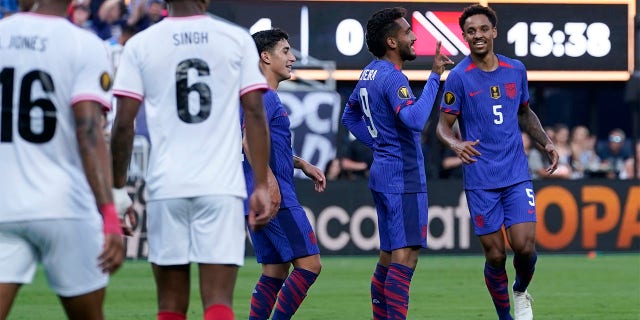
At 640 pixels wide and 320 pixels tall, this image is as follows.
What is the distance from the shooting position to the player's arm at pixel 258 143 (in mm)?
6293

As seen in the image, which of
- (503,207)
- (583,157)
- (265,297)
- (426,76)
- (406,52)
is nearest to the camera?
(265,297)

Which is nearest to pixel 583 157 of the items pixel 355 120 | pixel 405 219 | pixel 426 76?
pixel 426 76

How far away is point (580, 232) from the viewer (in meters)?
20.0

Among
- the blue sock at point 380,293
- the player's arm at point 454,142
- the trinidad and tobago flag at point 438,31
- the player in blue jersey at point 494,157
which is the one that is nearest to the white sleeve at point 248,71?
the blue sock at point 380,293

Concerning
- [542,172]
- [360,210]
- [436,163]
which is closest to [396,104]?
[360,210]

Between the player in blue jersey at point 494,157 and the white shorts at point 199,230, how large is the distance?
12.8ft

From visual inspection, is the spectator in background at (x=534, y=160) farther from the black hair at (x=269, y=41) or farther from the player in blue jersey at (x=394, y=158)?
the black hair at (x=269, y=41)

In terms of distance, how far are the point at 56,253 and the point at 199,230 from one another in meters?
0.83

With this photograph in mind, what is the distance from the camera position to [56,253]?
5578 millimetres

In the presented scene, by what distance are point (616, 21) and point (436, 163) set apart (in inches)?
144

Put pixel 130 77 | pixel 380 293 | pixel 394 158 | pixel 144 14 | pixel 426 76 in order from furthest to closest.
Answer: pixel 426 76 < pixel 144 14 < pixel 380 293 < pixel 394 158 < pixel 130 77

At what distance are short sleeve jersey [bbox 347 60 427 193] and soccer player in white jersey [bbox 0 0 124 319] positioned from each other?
12.2 ft

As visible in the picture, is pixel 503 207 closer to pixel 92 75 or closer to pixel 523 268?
pixel 523 268

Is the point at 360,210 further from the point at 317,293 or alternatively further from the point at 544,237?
the point at 317,293
